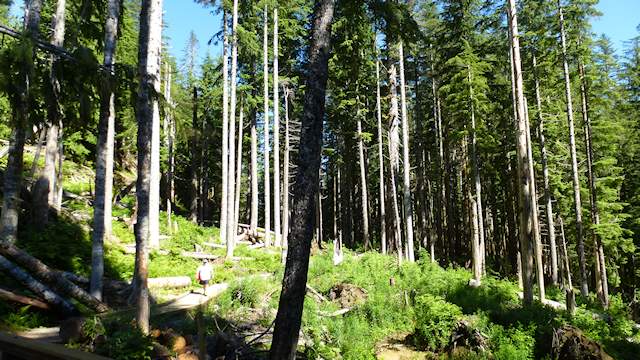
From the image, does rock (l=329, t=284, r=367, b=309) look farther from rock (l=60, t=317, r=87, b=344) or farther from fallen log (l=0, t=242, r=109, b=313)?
rock (l=60, t=317, r=87, b=344)

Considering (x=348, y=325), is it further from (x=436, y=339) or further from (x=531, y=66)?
(x=531, y=66)

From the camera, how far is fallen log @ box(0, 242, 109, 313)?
10391mm

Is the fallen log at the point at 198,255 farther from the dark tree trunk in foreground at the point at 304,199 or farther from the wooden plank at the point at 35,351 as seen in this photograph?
the wooden plank at the point at 35,351

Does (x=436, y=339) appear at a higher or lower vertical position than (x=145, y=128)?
lower

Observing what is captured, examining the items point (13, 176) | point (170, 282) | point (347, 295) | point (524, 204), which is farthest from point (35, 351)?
point (524, 204)

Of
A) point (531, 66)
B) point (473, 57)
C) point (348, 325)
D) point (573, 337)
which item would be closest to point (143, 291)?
point (348, 325)

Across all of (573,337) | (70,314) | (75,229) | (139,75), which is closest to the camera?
(139,75)

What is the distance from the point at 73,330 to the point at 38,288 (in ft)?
11.5

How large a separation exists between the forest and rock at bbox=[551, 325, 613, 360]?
0.04 meters

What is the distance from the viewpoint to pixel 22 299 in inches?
355

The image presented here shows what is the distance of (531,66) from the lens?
2362 centimetres

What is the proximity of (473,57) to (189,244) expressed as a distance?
16777mm

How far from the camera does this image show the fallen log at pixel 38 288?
31.5 feet

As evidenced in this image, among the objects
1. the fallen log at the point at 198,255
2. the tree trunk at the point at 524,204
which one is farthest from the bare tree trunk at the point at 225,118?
the tree trunk at the point at 524,204
